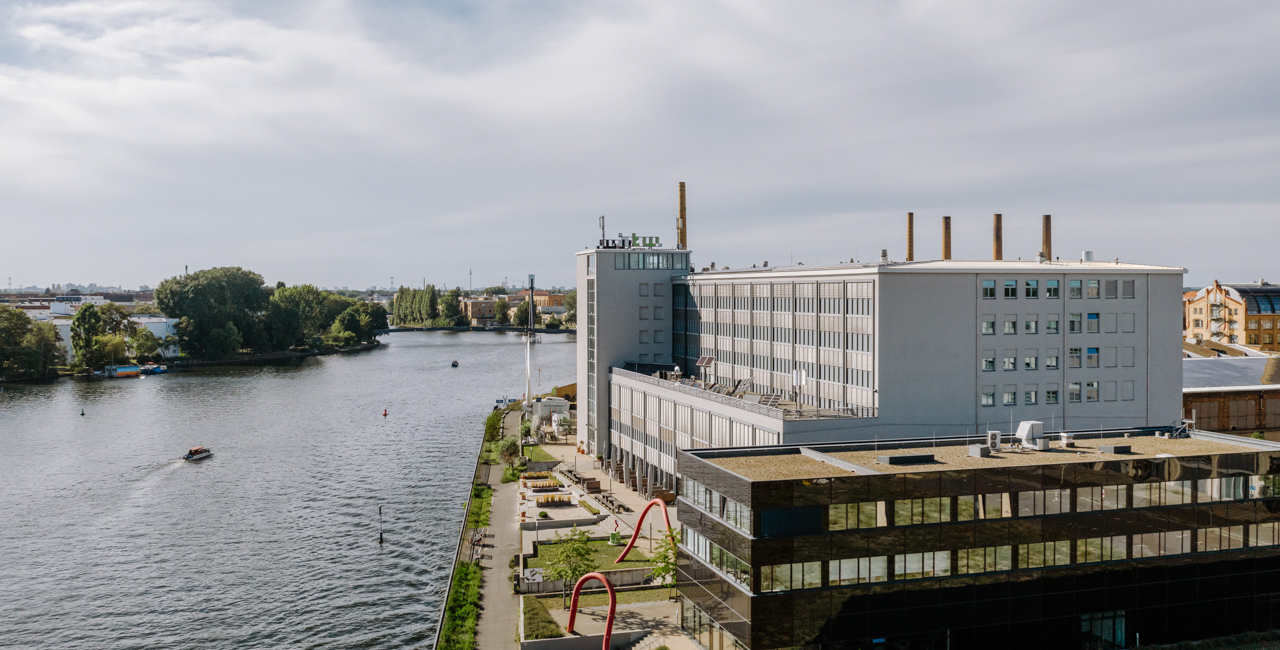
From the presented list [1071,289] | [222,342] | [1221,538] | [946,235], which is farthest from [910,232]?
[222,342]

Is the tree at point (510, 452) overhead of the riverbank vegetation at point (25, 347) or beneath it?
beneath

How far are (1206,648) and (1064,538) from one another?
336 inches

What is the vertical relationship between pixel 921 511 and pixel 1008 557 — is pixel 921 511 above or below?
above

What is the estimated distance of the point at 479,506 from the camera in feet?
227

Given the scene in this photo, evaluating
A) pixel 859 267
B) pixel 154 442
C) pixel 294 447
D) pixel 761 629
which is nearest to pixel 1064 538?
pixel 761 629

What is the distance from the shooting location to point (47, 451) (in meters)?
93.3

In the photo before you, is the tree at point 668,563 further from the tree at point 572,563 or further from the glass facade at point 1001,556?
the glass facade at point 1001,556

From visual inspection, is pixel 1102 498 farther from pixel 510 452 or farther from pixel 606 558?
pixel 510 452

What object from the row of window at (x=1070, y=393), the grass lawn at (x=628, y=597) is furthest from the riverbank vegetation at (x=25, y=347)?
the row of window at (x=1070, y=393)

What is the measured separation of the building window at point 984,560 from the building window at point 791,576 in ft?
20.1

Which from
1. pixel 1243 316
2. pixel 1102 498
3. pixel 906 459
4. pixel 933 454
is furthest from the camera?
pixel 1243 316

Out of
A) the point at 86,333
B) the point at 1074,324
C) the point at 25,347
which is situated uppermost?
the point at 1074,324

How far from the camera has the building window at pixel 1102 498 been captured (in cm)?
3772

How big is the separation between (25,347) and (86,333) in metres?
15.0
